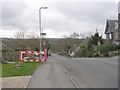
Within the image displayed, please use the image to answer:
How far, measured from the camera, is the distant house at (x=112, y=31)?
245ft

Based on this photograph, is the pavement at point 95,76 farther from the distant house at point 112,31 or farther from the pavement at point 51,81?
the distant house at point 112,31

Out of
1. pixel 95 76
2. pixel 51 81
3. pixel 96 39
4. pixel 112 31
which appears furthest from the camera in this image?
pixel 112 31

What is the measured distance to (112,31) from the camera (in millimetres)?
79375

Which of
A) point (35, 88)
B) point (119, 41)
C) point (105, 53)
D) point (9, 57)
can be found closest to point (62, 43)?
point (119, 41)

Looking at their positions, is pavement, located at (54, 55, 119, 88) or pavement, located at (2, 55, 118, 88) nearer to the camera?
pavement, located at (2, 55, 118, 88)

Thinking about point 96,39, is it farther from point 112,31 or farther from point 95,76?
point 95,76

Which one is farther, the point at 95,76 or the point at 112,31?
the point at 112,31

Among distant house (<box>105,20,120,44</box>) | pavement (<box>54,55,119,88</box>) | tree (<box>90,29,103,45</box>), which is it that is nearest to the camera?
pavement (<box>54,55,119,88</box>)

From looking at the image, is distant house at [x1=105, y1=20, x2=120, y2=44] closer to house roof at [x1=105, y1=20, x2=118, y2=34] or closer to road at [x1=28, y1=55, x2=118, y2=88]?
house roof at [x1=105, y1=20, x2=118, y2=34]

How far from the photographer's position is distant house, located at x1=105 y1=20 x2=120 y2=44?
74.8 meters

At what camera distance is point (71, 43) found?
126812 mm

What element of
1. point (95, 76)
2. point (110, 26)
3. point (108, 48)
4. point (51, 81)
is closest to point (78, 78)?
point (95, 76)

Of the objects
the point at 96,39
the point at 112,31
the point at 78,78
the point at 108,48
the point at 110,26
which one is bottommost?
the point at 78,78

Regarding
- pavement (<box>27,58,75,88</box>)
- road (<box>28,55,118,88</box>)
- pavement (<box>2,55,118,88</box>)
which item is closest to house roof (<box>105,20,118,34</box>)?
road (<box>28,55,118,88</box>)
